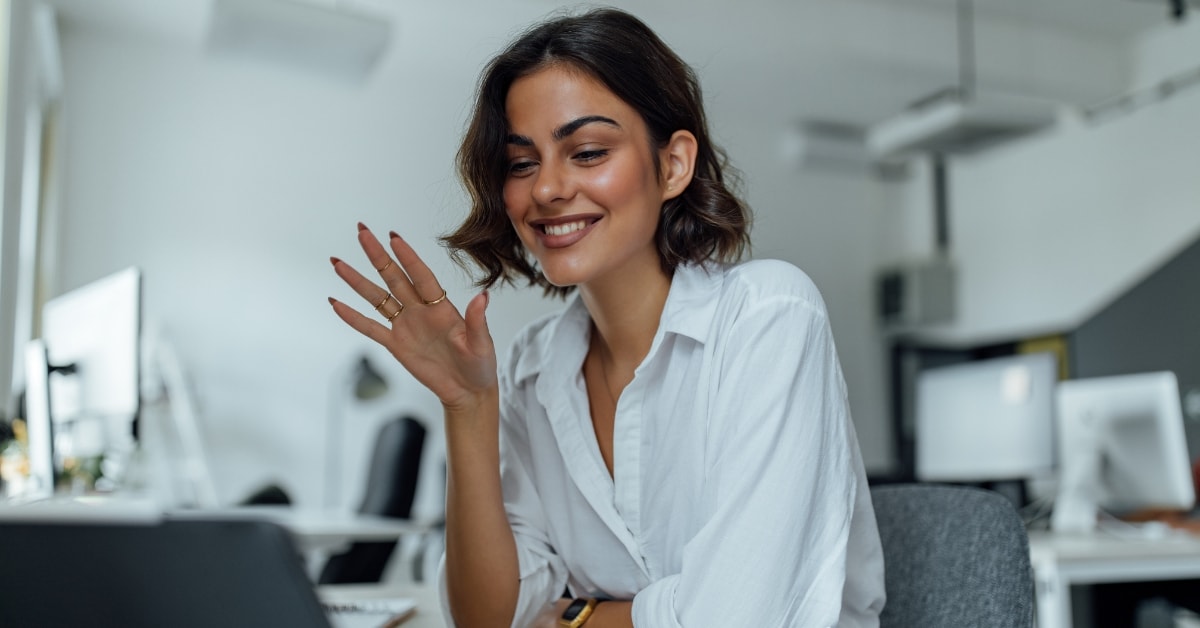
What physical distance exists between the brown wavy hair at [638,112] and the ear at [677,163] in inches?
0.5

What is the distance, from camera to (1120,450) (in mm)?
2879

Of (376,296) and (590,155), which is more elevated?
(590,155)

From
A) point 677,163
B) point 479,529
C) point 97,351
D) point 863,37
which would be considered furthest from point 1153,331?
point 479,529

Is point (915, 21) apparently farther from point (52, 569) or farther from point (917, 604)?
point (52, 569)

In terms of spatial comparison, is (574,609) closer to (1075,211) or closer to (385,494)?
(385,494)

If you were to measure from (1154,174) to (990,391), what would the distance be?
3341 millimetres

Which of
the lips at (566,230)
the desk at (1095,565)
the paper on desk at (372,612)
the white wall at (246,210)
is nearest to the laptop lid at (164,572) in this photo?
the paper on desk at (372,612)

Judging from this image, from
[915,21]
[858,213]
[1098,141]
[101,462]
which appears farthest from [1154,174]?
[101,462]

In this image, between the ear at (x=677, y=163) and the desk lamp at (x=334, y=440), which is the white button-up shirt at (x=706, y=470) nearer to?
the ear at (x=677, y=163)

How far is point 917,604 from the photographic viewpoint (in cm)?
111

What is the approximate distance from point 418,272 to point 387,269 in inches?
1.4

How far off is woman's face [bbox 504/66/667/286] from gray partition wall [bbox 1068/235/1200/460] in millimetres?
4626

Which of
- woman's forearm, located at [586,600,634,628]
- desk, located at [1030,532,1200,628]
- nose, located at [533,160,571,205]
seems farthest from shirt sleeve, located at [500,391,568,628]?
desk, located at [1030,532,1200,628]

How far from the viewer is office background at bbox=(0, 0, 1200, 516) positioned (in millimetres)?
5496
